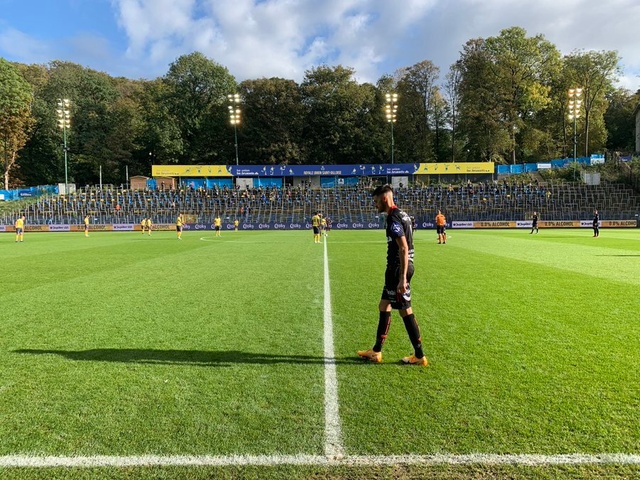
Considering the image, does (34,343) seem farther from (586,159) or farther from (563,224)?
(586,159)

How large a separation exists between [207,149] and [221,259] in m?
60.7

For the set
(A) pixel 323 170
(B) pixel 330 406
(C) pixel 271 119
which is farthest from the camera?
(C) pixel 271 119

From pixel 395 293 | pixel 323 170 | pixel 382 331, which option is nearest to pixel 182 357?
pixel 382 331

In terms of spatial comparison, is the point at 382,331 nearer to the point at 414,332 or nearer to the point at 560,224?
the point at 414,332

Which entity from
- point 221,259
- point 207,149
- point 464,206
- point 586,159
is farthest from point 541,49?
point 221,259

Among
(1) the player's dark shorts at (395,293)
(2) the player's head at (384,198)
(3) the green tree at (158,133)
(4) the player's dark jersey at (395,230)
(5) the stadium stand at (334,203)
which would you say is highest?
(3) the green tree at (158,133)

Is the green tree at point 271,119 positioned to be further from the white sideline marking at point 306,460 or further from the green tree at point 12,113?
the white sideline marking at point 306,460

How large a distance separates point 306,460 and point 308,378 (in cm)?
155

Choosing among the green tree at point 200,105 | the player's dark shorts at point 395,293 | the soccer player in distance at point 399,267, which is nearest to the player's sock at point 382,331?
the soccer player in distance at point 399,267

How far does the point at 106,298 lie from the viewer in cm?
925

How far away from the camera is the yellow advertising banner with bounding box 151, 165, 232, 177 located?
185 ft

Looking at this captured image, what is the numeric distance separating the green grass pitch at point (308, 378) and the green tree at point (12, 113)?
6872cm

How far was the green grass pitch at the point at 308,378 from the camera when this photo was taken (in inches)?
135

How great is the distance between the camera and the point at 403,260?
16.6 feet
